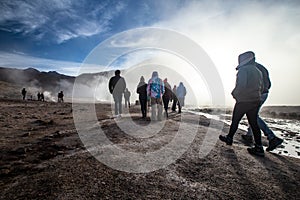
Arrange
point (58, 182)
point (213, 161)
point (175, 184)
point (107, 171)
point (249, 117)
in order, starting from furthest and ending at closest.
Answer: point (249, 117) → point (213, 161) → point (107, 171) → point (175, 184) → point (58, 182)

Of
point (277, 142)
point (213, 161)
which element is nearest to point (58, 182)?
point (213, 161)

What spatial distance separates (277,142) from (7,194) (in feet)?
18.7

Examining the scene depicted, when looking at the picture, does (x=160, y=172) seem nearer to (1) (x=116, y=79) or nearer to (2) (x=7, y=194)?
(2) (x=7, y=194)

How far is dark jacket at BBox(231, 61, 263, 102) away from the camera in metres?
4.50

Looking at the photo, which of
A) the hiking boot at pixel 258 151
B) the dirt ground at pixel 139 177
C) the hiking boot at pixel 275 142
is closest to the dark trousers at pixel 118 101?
the dirt ground at pixel 139 177

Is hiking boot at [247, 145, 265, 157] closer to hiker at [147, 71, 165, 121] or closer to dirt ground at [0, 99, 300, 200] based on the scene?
dirt ground at [0, 99, 300, 200]

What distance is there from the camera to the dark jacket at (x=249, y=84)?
4504mm

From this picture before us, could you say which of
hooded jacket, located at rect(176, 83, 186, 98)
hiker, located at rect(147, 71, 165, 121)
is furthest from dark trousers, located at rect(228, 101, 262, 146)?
hooded jacket, located at rect(176, 83, 186, 98)

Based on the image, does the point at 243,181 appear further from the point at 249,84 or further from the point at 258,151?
the point at 249,84

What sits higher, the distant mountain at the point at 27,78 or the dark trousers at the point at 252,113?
the distant mountain at the point at 27,78

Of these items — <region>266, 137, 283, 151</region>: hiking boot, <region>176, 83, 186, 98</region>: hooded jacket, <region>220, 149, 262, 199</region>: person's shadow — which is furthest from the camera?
<region>176, 83, 186, 98</region>: hooded jacket

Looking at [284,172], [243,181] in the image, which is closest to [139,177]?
[243,181]

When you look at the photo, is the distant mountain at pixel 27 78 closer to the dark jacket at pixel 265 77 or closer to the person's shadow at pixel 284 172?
the dark jacket at pixel 265 77

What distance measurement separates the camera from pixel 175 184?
2658 millimetres
